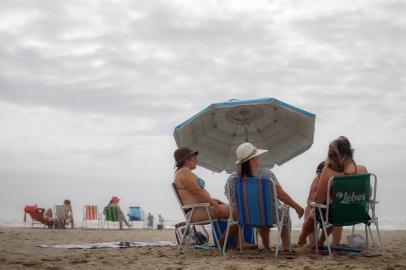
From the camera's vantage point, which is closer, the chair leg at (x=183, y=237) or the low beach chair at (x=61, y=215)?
the chair leg at (x=183, y=237)

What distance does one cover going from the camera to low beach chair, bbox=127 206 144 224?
17.6m

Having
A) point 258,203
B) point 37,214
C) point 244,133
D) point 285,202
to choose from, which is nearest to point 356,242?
point 285,202

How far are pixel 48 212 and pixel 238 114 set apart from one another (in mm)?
10415

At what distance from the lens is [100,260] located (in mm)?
4379

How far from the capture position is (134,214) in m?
17.7

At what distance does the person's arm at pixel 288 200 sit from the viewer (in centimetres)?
449

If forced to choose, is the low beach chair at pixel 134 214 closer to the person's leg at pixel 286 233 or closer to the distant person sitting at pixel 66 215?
the distant person sitting at pixel 66 215

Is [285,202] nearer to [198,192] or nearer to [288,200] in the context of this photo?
[288,200]

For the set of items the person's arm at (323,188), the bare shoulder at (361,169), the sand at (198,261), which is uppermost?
the bare shoulder at (361,169)

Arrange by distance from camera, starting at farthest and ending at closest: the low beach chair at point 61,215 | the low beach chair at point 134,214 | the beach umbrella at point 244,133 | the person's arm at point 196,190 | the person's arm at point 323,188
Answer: the low beach chair at point 134,214 → the low beach chair at point 61,215 → the beach umbrella at point 244,133 → the person's arm at point 196,190 → the person's arm at point 323,188

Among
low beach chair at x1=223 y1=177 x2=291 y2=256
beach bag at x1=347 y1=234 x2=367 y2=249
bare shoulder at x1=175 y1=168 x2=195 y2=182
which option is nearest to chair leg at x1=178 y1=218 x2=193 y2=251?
bare shoulder at x1=175 y1=168 x2=195 y2=182

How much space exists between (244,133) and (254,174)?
2278mm

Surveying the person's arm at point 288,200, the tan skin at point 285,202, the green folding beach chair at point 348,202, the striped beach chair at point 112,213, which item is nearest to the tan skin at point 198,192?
the tan skin at point 285,202

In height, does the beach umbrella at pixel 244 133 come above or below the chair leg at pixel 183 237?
above
